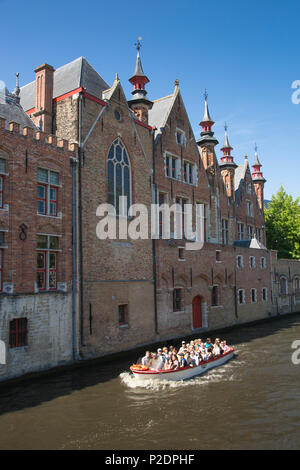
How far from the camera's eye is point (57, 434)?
1040cm

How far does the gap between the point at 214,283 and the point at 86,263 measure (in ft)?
43.5

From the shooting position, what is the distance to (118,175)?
21.1 m

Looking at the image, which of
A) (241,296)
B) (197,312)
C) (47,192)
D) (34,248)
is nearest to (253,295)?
(241,296)

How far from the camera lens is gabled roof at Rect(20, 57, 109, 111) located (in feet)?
68.9

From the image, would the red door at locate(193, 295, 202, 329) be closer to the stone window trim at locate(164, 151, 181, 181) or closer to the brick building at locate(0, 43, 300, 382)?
the brick building at locate(0, 43, 300, 382)

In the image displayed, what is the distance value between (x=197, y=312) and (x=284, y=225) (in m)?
21.7

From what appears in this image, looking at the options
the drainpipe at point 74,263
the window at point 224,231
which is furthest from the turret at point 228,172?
the drainpipe at point 74,263

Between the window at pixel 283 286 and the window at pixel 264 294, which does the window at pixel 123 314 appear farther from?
the window at pixel 283 286

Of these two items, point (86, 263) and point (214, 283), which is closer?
point (86, 263)

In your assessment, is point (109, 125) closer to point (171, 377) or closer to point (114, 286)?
point (114, 286)

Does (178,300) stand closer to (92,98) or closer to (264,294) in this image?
(92,98)

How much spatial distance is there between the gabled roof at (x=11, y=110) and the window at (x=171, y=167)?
32.5ft

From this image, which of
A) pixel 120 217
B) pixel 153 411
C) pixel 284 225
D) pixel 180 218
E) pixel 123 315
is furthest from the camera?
pixel 284 225
